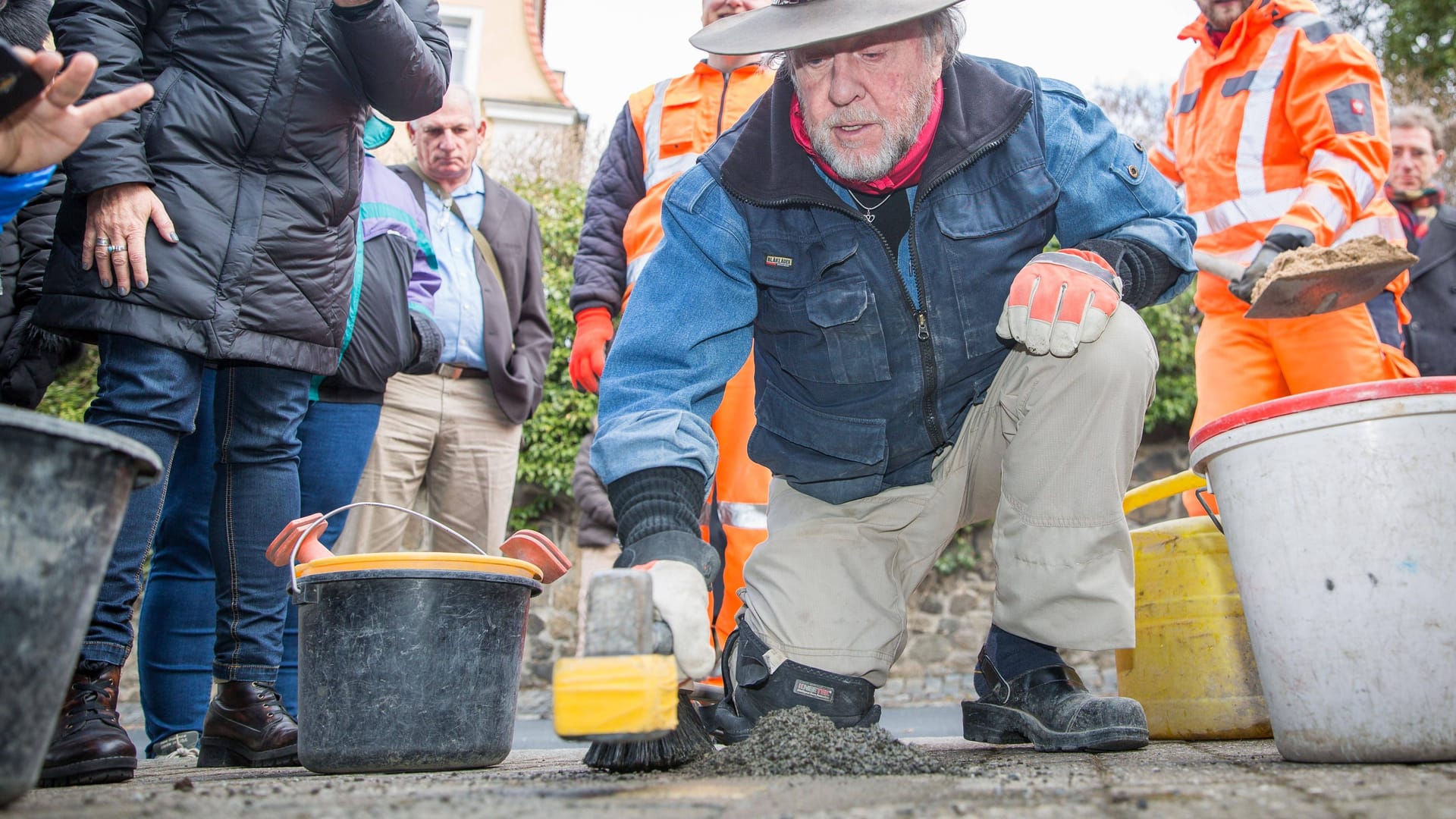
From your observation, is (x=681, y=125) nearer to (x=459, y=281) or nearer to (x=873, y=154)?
(x=459, y=281)

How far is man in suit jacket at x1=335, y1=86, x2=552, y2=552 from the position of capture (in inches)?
145

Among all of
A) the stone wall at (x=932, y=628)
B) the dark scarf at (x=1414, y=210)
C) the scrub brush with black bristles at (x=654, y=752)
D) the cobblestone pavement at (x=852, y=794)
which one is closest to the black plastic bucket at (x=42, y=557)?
the cobblestone pavement at (x=852, y=794)

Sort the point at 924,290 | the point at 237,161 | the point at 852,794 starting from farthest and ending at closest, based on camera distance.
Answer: the point at 237,161 < the point at 924,290 < the point at 852,794

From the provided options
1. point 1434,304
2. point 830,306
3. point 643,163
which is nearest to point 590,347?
point 643,163

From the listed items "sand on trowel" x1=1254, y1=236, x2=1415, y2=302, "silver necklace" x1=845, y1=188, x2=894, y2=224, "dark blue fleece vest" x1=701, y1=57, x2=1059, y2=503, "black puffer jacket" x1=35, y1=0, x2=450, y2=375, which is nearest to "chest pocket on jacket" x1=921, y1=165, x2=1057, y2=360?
"dark blue fleece vest" x1=701, y1=57, x2=1059, y2=503

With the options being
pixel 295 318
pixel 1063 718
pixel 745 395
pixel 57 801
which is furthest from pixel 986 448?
pixel 57 801

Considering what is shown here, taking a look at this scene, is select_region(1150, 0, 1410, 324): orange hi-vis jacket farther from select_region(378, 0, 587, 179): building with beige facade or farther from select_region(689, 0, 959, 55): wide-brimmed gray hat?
select_region(378, 0, 587, 179): building with beige facade

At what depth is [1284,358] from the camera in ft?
11.0

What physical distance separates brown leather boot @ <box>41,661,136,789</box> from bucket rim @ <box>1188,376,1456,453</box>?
1923 millimetres

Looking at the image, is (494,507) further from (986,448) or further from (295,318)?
(986,448)

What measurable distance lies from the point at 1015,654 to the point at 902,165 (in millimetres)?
1039

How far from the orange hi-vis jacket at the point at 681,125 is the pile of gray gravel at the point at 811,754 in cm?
183

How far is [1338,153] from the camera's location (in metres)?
3.34

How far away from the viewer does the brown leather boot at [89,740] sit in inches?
72.9
